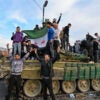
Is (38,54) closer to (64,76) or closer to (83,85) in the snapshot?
(64,76)

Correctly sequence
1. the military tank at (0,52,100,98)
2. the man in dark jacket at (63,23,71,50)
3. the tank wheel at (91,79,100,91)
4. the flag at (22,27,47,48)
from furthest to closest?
the man in dark jacket at (63,23,71,50) → the tank wheel at (91,79,100,91) → the flag at (22,27,47,48) → the military tank at (0,52,100,98)

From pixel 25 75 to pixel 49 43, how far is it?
2123mm

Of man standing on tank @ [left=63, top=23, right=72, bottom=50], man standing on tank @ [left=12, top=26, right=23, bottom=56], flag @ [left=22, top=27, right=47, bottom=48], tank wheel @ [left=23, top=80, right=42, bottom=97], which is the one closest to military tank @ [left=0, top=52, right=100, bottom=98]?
tank wheel @ [left=23, top=80, right=42, bottom=97]

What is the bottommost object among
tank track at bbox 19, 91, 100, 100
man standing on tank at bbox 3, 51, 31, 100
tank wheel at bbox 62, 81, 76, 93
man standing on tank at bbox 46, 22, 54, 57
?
tank track at bbox 19, 91, 100, 100

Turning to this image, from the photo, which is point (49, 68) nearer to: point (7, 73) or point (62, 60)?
point (7, 73)

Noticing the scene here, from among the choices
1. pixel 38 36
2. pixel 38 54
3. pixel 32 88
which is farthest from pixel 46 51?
pixel 32 88

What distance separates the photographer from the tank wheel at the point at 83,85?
21859 millimetres

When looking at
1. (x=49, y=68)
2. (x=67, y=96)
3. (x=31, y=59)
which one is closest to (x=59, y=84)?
(x=67, y=96)

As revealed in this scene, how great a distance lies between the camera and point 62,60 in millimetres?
22375

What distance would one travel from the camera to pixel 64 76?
2091 cm

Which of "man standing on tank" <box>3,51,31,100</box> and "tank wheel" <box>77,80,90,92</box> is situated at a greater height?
"man standing on tank" <box>3,51,31,100</box>

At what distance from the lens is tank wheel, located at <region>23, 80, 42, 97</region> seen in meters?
19.9

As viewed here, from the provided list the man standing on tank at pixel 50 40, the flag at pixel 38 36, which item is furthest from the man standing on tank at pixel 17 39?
the man standing on tank at pixel 50 40

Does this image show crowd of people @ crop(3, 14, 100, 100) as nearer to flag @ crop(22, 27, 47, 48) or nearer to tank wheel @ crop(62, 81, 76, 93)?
Result: flag @ crop(22, 27, 47, 48)
